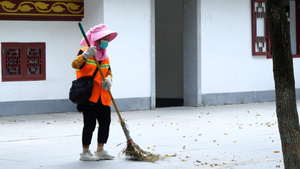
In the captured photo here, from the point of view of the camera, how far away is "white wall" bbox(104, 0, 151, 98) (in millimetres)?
17531

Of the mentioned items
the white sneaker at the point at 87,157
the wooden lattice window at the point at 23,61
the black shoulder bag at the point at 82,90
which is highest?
the wooden lattice window at the point at 23,61

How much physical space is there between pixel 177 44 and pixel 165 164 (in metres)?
11.8

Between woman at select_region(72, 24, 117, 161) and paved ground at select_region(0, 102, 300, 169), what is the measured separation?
10.8 inches

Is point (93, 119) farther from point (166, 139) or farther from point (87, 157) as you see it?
point (166, 139)

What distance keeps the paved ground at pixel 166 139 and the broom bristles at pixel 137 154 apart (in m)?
0.11

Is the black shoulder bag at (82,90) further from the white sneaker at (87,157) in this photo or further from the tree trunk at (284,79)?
the tree trunk at (284,79)

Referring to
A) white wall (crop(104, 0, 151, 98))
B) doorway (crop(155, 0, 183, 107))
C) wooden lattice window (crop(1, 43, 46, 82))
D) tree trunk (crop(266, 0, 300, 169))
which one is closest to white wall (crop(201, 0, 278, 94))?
doorway (crop(155, 0, 183, 107))

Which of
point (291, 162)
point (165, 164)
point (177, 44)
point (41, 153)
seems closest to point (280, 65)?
point (291, 162)

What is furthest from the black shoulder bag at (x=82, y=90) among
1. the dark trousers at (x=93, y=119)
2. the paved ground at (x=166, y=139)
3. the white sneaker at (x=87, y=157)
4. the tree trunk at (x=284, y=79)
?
the tree trunk at (x=284, y=79)

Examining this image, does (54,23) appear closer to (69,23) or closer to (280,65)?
(69,23)

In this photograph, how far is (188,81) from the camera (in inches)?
773

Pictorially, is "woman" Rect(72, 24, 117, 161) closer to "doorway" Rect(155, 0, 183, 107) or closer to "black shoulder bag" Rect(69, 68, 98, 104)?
"black shoulder bag" Rect(69, 68, 98, 104)

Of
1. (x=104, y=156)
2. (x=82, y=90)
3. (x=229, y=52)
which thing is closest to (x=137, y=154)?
(x=104, y=156)

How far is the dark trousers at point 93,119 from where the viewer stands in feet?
32.2
